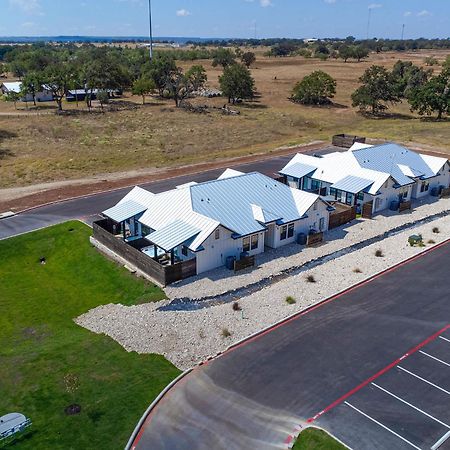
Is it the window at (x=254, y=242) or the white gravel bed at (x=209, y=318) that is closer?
the white gravel bed at (x=209, y=318)

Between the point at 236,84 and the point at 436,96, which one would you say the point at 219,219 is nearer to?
the point at 436,96

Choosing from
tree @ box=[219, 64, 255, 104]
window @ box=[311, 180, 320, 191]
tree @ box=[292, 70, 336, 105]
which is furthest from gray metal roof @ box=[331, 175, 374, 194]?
tree @ box=[292, 70, 336, 105]

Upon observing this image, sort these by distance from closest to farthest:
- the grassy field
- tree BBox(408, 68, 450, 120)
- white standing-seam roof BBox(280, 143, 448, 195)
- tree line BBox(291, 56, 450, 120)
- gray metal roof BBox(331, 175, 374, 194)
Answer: gray metal roof BBox(331, 175, 374, 194) < white standing-seam roof BBox(280, 143, 448, 195) < the grassy field < tree BBox(408, 68, 450, 120) < tree line BBox(291, 56, 450, 120)

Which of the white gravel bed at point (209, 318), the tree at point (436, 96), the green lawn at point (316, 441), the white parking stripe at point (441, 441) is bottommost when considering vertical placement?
the white parking stripe at point (441, 441)

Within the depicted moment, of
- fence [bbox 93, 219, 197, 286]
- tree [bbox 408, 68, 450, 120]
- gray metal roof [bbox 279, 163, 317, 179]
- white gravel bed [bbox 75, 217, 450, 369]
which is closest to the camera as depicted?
white gravel bed [bbox 75, 217, 450, 369]

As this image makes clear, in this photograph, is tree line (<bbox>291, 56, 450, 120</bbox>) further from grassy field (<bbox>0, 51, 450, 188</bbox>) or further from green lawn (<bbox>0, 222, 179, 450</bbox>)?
green lawn (<bbox>0, 222, 179, 450</bbox>)

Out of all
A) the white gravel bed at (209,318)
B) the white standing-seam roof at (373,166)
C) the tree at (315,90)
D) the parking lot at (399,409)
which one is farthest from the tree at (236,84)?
the parking lot at (399,409)

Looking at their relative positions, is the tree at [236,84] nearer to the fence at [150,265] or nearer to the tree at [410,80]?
the tree at [410,80]

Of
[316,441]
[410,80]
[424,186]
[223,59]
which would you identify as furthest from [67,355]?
[223,59]
